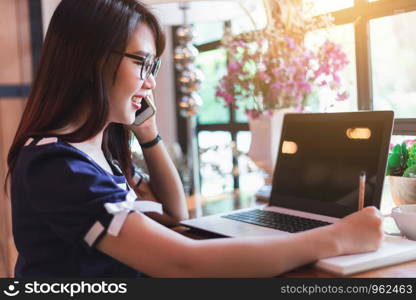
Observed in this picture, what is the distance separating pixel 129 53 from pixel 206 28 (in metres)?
2.33

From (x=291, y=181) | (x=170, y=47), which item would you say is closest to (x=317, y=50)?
(x=291, y=181)

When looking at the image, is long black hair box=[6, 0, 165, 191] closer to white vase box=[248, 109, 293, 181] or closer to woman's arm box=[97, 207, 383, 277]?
woman's arm box=[97, 207, 383, 277]

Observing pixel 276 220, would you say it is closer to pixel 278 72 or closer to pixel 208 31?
pixel 278 72

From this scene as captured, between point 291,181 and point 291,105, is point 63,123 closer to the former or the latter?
point 291,181

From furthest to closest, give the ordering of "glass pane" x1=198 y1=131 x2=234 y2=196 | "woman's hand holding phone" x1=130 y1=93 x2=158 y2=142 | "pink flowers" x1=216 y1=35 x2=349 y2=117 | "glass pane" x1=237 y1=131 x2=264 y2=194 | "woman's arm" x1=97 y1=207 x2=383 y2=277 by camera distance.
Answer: "glass pane" x1=198 y1=131 x2=234 y2=196 → "glass pane" x1=237 y1=131 x2=264 y2=194 → "pink flowers" x1=216 y1=35 x2=349 y2=117 → "woman's hand holding phone" x1=130 y1=93 x2=158 y2=142 → "woman's arm" x1=97 y1=207 x2=383 y2=277

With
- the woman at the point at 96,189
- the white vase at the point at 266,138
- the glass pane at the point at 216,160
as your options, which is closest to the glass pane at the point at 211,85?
the glass pane at the point at 216,160

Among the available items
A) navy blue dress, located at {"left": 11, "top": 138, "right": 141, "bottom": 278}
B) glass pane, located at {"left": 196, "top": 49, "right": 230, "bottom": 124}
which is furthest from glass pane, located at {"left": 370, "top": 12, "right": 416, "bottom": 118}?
glass pane, located at {"left": 196, "top": 49, "right": 230, "bottom": 124}

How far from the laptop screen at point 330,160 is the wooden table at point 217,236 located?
9.5 inches

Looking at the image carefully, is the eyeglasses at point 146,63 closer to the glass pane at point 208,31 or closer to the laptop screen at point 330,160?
the laptop screen at point 330,160

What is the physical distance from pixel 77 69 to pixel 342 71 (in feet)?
3.60

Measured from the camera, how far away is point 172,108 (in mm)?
3617

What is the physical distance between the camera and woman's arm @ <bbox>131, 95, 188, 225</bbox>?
1.39 metres

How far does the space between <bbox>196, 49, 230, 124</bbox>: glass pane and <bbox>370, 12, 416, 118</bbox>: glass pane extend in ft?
4.96

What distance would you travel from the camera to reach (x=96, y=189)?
0.77m
